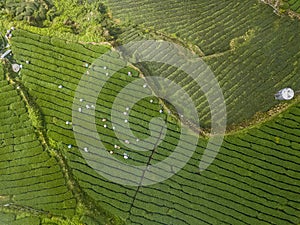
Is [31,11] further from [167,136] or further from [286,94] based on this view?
[286,94]

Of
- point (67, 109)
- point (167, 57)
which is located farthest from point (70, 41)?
point (167, 57)

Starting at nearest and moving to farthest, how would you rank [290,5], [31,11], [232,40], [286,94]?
1. [286,94]
2. [232,40]
3. [290,5]
4. [31,11]

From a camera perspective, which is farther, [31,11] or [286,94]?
[31,11]

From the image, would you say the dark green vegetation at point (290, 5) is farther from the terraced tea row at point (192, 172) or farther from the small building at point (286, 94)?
the terraced tea row at point (192, 172)

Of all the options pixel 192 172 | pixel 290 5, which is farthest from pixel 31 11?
pixel 290 5

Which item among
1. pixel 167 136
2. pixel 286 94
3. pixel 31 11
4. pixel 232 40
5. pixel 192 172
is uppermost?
pixel 31 11

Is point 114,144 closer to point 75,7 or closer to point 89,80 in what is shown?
point 89,80

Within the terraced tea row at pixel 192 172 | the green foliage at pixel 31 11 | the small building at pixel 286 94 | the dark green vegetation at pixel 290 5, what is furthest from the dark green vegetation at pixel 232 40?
the green foliage at pixel 31 11
